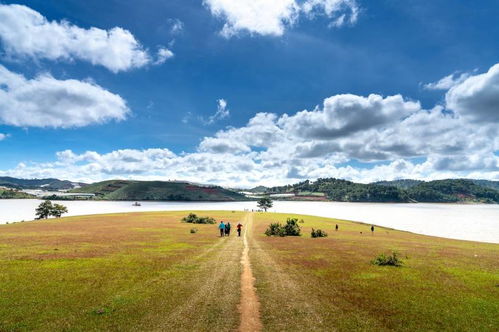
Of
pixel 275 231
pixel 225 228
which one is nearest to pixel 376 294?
pixel 225 228

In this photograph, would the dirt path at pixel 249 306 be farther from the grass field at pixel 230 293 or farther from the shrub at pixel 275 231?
the shrub at pixel 275 231

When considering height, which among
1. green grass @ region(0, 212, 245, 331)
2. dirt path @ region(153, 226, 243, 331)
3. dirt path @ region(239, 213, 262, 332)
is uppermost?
dirt path @ region(239, 213, 262, 332)

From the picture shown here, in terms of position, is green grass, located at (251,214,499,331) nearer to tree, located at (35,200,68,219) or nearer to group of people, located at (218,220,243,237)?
group of people, located at (218,220,243,237)

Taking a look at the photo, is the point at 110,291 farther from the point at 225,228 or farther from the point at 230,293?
the point at 225,228

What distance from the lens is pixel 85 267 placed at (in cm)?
2809

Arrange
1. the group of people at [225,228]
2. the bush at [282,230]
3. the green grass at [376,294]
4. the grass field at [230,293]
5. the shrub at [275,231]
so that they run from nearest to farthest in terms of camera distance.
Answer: the grass field at [230,293], the green grass at [376,294], the group of people at [225,228], the shrub at [275,231], the bush at [282,230]

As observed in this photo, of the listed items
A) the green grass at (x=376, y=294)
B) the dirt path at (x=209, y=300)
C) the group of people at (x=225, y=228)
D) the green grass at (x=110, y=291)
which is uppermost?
the group of people at (x=225, y=228)

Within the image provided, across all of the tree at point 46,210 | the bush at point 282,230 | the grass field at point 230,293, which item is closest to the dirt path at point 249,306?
the grass field at point 230,293

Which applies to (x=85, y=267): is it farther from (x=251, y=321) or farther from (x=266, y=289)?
(x=251, y=321)

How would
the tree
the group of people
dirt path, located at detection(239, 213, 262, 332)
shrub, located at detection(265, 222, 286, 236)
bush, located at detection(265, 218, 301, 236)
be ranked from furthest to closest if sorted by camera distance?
1. the tree
2. bush, located at detection(265, 218, 301, 236)
3. shrub, located at detection(265, 222, 286, 236)
4. the group of people
5. dirt path, located at detection(239, 213, 262, 332)

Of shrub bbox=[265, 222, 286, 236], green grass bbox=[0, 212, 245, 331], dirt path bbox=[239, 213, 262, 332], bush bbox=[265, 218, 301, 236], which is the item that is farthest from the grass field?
bush bbox=[265, 218, 301, 236]

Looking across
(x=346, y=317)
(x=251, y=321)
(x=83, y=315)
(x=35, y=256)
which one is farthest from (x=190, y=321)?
(x=35, y=256)

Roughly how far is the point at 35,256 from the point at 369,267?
37441 mm

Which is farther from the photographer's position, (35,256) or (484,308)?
(35,256)
